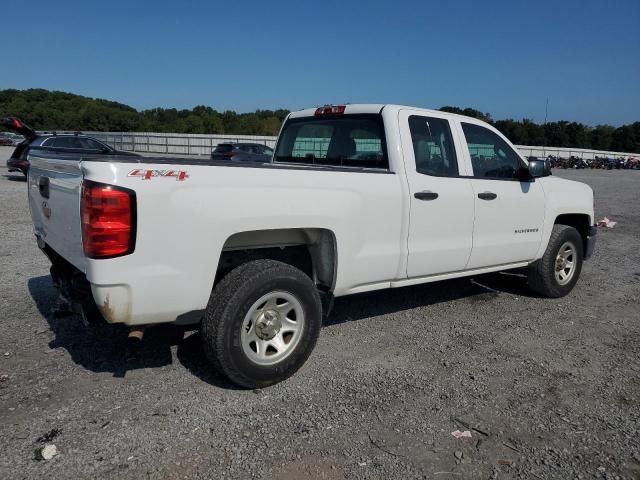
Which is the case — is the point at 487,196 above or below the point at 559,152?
below

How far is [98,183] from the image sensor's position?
2746 millimetres

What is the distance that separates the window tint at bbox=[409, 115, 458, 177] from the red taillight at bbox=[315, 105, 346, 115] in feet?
2.42

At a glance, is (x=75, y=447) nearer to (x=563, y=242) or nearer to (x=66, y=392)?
(x=66, y=392)

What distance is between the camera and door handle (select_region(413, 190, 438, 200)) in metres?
4.17

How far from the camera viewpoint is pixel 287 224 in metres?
3.44

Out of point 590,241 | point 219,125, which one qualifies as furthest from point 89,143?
point 219,125

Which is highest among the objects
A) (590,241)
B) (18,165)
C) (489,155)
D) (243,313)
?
(489,155)

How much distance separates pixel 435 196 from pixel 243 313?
1957 millimetres

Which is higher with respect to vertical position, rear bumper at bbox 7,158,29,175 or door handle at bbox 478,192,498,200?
door handle at bbox 478,192,498,200

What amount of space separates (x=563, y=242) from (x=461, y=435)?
353cm

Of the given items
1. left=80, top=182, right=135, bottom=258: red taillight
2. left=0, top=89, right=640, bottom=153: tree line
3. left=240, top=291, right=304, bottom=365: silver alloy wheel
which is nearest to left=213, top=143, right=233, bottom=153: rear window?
left=240, top=291, right=304, bottom=365: silver alloy wheel

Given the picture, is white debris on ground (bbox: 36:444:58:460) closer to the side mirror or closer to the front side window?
the side mirror

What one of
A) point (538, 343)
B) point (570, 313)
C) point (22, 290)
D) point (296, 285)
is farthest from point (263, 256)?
point (570, 313)

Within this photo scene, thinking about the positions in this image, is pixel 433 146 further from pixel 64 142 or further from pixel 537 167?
pixel 64 142
